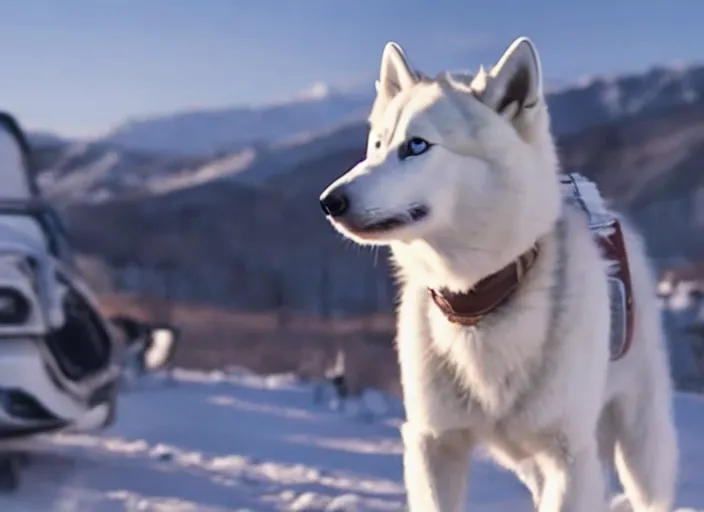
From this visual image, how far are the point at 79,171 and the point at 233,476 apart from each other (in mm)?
1095

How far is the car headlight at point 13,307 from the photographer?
6.24ft

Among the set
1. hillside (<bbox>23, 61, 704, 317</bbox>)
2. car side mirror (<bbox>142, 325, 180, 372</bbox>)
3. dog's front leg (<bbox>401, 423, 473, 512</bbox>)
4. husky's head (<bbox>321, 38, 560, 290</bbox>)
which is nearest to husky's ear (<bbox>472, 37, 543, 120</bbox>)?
husky's head (<bbox>321, 38, 560, 290</bbox>)

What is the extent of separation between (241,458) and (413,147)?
131 cm

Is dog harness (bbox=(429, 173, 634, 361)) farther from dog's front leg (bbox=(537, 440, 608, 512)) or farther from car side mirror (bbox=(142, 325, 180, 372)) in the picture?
car side mirror (bbox=(142, 325, 180, 372))

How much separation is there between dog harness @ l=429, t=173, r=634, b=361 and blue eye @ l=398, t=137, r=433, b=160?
0.16m

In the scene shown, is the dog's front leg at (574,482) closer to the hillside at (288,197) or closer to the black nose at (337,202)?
the black nose at (337,202)

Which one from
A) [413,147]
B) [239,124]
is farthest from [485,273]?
[239,124]

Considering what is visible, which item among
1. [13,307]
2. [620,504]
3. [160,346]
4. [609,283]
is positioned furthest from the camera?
[160,346]

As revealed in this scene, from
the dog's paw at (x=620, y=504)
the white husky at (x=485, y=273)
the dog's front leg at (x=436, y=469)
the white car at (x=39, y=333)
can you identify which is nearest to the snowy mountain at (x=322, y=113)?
the white car at (x=39, y=333)

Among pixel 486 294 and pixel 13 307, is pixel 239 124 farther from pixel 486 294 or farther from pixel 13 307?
pixel 486 294

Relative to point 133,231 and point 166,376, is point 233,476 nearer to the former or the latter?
point 166,376

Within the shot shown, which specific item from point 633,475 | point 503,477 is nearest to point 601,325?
point 633,475

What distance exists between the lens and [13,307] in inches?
75.5

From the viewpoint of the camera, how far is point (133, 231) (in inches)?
102
